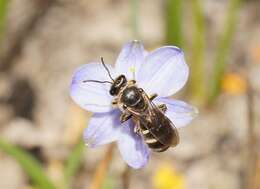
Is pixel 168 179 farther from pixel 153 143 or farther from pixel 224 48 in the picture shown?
pixel 153 143

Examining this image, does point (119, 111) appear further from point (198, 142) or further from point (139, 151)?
point (198, 142)

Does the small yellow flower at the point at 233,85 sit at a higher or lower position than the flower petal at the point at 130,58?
lower

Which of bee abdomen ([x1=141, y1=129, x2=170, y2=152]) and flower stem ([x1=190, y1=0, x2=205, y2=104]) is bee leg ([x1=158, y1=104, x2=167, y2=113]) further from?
flower stem ([x1=190, y1=0, x2=205, y2=104])

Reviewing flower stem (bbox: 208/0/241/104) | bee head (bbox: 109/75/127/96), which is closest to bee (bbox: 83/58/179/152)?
bee head (bbox: 109/75/127/96)

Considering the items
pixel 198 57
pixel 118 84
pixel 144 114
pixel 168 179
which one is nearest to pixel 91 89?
pixel 118 84

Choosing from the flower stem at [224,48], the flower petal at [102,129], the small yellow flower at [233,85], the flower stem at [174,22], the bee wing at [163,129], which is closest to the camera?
the bee wing at [163,129]

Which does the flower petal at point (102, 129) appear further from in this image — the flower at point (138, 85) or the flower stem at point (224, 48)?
the flower stem at point (224, 48)

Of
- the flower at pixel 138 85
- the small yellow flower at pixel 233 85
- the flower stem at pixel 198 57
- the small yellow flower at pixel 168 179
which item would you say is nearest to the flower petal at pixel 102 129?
the flower at pixel 138 85
